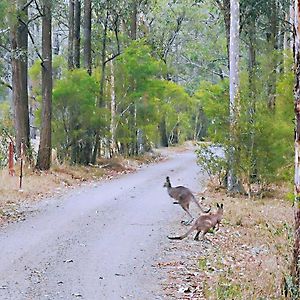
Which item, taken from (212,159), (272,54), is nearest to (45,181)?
(212,159)

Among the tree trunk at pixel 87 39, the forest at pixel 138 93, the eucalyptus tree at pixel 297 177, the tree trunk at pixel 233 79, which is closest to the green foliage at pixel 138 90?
the forest at pixel 138 93

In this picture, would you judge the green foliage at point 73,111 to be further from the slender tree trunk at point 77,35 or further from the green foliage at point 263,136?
the green foliage at point 263,136

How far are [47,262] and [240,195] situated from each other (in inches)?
420

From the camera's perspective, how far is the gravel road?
838 cm

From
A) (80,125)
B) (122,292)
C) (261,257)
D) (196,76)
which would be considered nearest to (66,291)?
(122,292)

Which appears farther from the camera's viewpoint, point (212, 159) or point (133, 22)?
point (133, 22)

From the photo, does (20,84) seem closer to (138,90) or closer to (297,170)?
(138,90)

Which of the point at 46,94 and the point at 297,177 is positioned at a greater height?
the point at 46,94

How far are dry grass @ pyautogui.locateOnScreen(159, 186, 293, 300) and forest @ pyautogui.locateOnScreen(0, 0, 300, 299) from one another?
0.77m

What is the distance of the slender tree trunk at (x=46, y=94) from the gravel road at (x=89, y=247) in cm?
459

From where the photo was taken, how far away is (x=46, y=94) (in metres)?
23.4

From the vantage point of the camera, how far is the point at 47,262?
9883 mm

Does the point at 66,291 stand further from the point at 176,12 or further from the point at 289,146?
the point at 176,12

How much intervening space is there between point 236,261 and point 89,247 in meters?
2.43
